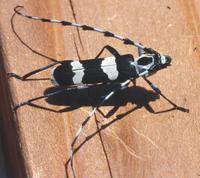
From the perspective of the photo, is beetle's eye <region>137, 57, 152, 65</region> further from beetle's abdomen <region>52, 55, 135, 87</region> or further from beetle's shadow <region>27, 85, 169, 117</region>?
beetle's shadow <region>27, 85, 169, 117</region>

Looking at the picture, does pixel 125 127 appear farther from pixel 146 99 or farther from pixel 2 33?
pixel 2 33

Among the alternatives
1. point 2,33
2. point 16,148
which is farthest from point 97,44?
point 16,148

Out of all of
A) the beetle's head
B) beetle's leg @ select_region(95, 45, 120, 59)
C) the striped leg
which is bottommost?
the striped leg

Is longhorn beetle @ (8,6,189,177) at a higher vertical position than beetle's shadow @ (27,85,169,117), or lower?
higher

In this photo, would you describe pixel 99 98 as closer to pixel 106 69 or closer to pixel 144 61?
pixel 106 69

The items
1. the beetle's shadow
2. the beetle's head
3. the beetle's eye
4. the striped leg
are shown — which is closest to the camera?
the striped leg

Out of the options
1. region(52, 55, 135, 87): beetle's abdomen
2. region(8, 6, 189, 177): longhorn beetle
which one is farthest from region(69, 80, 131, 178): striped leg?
region(52, 55, 135, 87): beetle's abdomen
